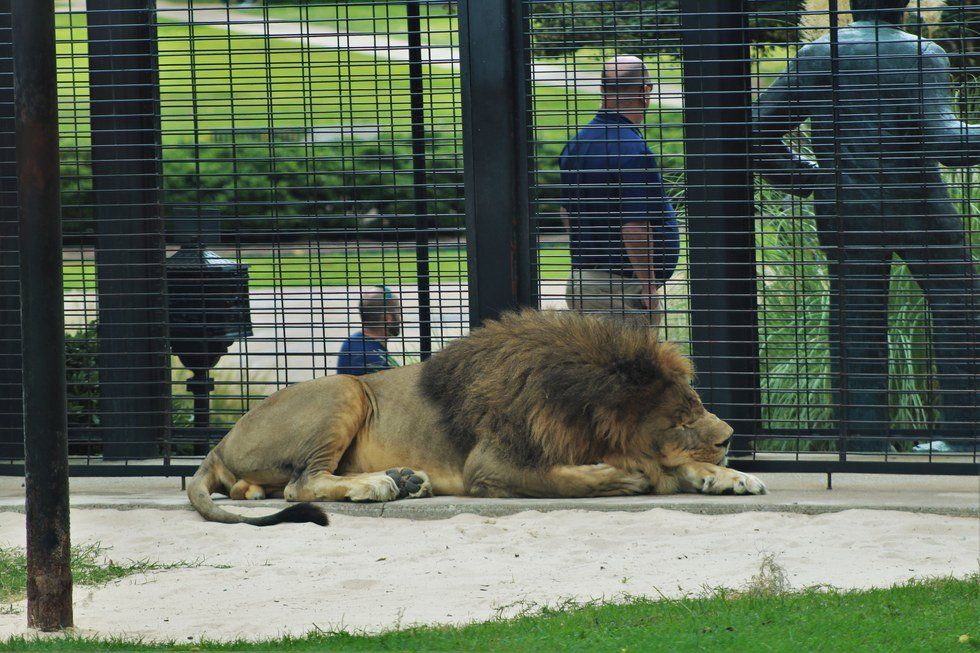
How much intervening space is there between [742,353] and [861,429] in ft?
3.31

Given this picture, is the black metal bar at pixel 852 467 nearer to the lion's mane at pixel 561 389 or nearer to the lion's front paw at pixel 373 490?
the lion's mane at pixel 561 389

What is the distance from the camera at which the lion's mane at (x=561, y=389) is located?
622cm

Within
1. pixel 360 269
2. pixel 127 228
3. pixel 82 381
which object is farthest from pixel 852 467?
pixel 82 381

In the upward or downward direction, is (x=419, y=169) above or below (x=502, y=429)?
above

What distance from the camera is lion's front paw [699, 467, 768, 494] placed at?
6230 millimetres

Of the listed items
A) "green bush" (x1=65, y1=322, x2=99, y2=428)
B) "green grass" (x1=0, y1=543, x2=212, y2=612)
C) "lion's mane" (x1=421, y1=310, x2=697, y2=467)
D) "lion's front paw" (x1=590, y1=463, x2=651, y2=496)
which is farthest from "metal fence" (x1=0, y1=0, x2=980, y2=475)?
"green grass" (x1=0, y1=543, x2=212, y2=612)

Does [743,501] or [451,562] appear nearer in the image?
[451,562]

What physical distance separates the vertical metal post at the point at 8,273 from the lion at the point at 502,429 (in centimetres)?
173

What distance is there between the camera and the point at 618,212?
7145 millimetres

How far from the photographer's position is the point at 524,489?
6.32m

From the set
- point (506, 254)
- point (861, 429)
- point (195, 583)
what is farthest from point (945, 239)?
point (195, 583)

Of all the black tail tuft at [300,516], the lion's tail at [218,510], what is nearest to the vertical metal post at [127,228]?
the lion's tail at [218,510]

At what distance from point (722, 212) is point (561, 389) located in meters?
1.68

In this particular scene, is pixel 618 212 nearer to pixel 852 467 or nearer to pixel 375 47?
pixel 375 47
